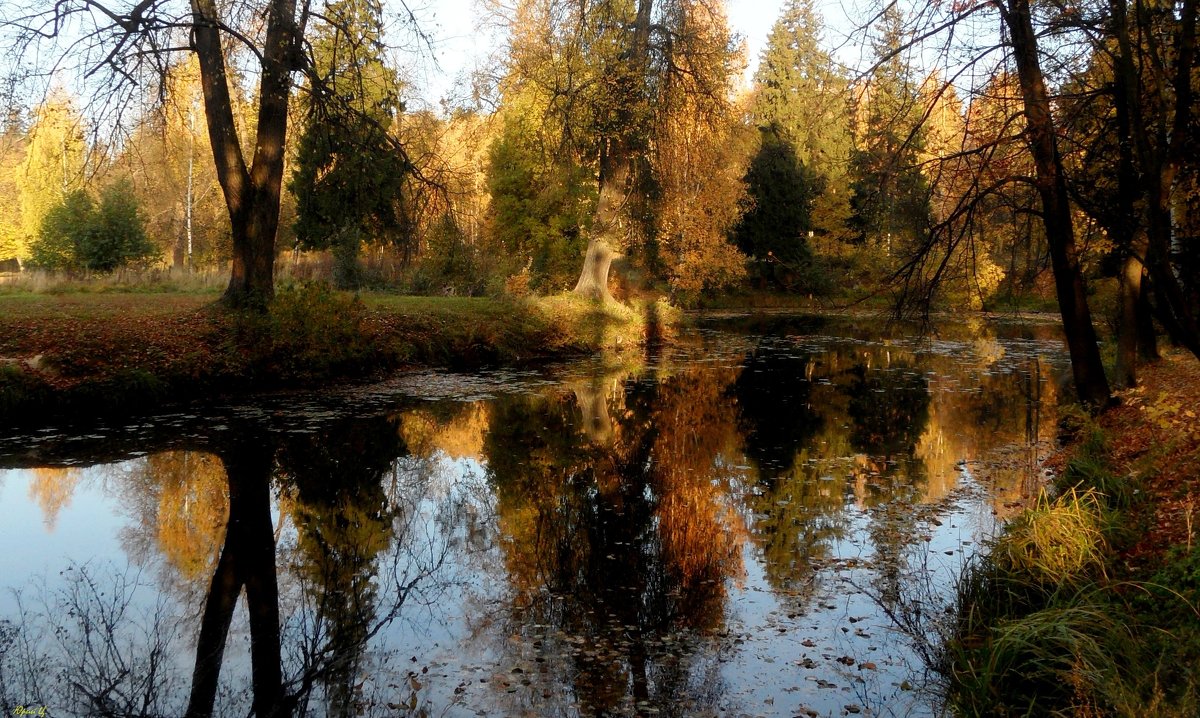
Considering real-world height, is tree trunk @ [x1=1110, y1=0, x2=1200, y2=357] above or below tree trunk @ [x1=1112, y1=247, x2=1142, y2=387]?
above

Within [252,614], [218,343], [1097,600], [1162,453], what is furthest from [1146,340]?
[218,343]

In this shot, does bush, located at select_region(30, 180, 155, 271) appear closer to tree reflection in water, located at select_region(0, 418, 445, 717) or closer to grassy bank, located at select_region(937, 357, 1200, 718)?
tree reflection in water, located at select_region(0, 418, 445, 717)

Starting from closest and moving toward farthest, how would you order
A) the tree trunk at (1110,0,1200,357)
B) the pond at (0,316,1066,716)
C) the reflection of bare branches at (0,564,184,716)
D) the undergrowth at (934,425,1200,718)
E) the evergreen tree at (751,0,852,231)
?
the undergrowth at (934,425,1200,718) < the reflection of bare branches at (0,564,184,716) < the pond at (0,316,1066,716) < the tree trunk at (1110,0,1200,357) < the evergreen tree at (751,0,852,231)

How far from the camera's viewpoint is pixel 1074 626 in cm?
464

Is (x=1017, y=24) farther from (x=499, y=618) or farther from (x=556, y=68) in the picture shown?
(x=556, y=68)

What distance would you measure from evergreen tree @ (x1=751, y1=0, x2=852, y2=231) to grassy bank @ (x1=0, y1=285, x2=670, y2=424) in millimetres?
26992

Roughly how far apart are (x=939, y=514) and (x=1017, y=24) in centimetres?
532

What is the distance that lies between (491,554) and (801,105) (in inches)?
1667

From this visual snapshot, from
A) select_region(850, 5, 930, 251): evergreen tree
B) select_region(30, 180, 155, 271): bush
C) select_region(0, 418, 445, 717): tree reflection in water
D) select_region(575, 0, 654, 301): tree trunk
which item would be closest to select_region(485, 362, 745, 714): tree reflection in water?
select_region(0, 418, 445, 717): tree reflection in water

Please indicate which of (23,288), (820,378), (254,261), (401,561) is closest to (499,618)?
(401,561)

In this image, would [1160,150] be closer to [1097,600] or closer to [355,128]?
[1097,600]

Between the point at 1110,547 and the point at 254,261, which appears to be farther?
the point at 254,261

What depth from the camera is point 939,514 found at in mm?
8266

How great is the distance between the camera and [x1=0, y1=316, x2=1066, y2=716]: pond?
490 cm
